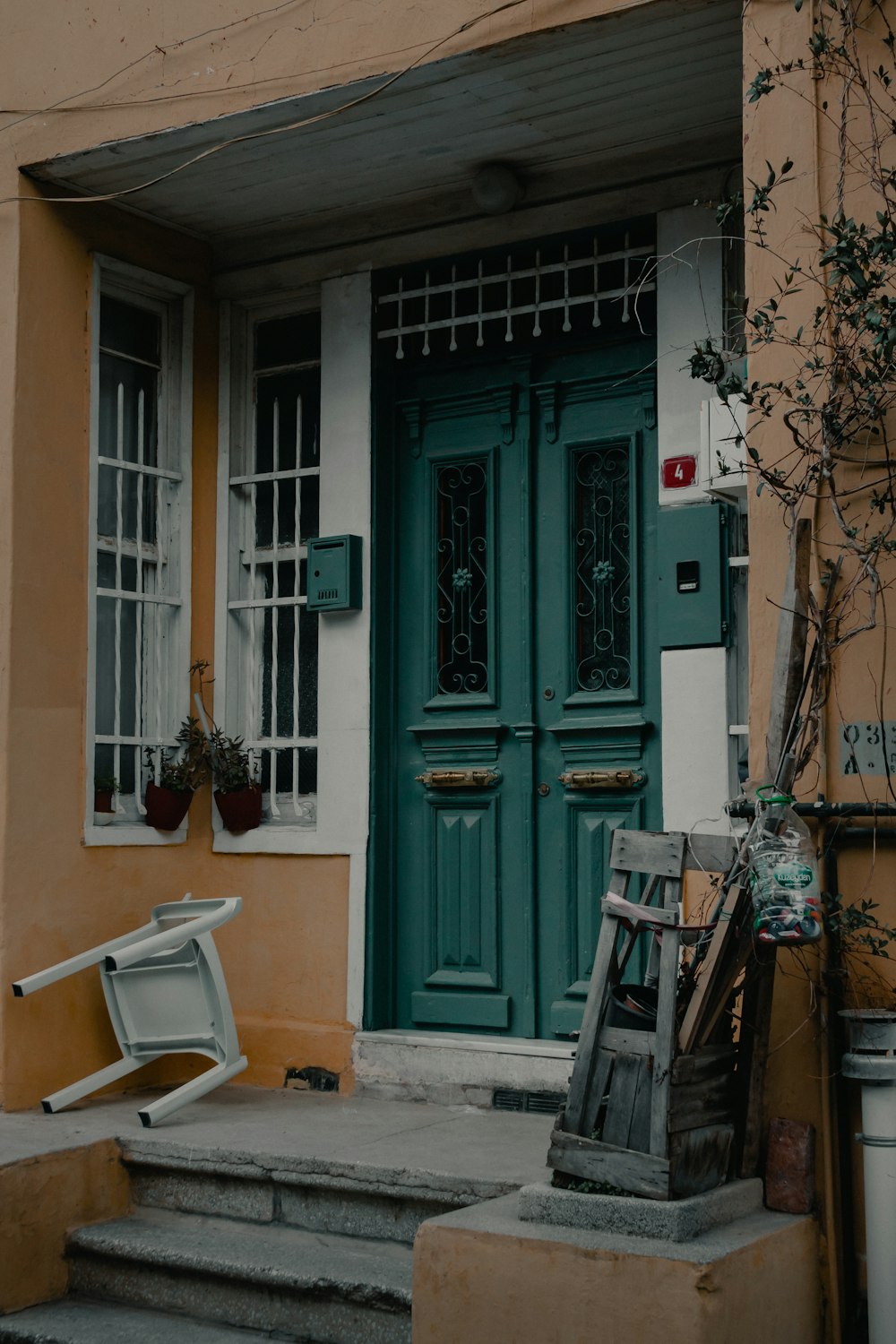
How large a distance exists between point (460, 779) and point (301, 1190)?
6.25 feet

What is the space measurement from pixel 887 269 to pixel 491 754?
2.65 meters

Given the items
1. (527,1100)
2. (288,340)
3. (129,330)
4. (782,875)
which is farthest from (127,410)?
(782,875)

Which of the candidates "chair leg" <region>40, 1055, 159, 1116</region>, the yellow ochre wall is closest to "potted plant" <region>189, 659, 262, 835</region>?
the yellow ochre wall

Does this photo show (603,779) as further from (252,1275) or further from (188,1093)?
(252,1275)

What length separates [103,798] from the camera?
6.37 metres

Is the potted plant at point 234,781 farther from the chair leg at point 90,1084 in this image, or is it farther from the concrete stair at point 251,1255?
the concrete stair at point 251,1255

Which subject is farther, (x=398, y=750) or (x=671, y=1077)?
(x=398, y=750)

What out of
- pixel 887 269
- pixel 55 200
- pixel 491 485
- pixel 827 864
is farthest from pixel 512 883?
pixel 55 200

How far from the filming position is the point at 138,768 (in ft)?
21.6

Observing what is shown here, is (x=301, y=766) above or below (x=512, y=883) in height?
above

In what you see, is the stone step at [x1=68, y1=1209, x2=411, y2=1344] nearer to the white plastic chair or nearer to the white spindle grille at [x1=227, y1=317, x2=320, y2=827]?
the white plastic chair

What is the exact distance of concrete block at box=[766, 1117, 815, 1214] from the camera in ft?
13.5

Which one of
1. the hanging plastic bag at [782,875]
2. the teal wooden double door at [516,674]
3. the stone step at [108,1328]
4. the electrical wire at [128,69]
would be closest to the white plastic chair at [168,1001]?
the stone step at [108,1328]

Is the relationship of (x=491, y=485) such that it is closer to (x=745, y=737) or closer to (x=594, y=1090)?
(x=745, y=737)
